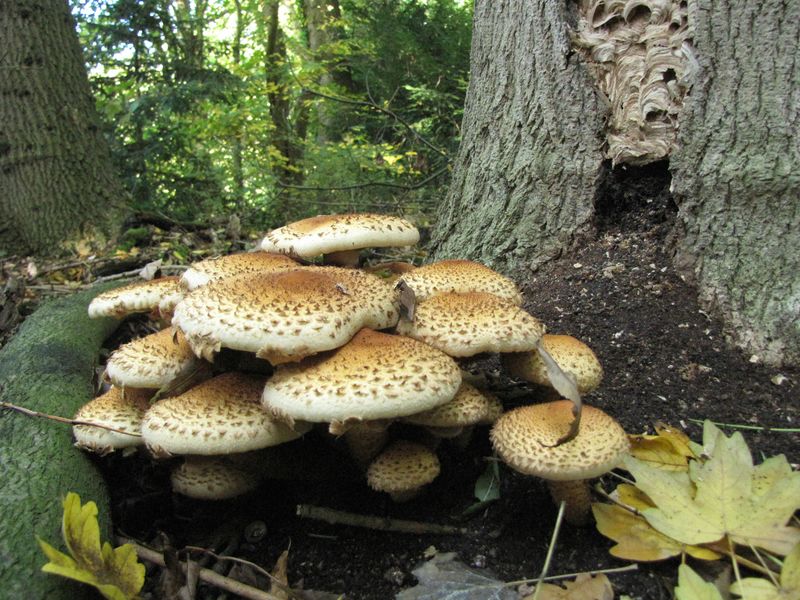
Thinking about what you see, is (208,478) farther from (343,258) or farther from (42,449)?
(343,258)

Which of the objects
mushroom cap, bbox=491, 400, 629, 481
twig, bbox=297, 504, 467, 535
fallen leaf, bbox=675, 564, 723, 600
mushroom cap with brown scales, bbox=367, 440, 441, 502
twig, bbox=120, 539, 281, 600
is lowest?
twig, bbox=120, 539, 281, 600

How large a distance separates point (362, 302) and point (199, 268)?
2.57ft

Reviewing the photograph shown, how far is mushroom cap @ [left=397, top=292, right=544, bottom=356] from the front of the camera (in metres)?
1.90

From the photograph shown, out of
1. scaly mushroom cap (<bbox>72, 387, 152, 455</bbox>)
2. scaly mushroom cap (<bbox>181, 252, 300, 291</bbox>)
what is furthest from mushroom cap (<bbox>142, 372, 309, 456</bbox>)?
scaly mushroom cap (<bbox>181, 252, 300, 291</bbox>)

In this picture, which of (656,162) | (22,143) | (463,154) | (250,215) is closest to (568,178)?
(656,162)

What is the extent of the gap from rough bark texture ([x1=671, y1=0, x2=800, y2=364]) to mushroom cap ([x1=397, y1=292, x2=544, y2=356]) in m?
1.08

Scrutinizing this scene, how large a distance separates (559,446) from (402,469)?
0.57 metres

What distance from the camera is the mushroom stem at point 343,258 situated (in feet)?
8.43

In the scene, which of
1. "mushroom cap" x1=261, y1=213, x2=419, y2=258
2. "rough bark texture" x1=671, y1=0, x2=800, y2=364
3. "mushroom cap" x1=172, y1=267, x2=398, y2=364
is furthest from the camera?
"rough bark texture" x1=671, y1=0, x2=800, y2=364

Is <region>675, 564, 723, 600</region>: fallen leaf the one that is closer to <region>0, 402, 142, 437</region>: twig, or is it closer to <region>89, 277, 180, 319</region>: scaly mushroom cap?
<region>0, 402, 142, 437</region>: twig

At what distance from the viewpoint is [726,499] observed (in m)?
1.56

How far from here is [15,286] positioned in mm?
4098

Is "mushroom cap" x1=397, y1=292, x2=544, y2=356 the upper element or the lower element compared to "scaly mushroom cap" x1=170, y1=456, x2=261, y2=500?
upper

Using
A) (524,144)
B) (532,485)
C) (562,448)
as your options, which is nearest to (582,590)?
(562,448)
